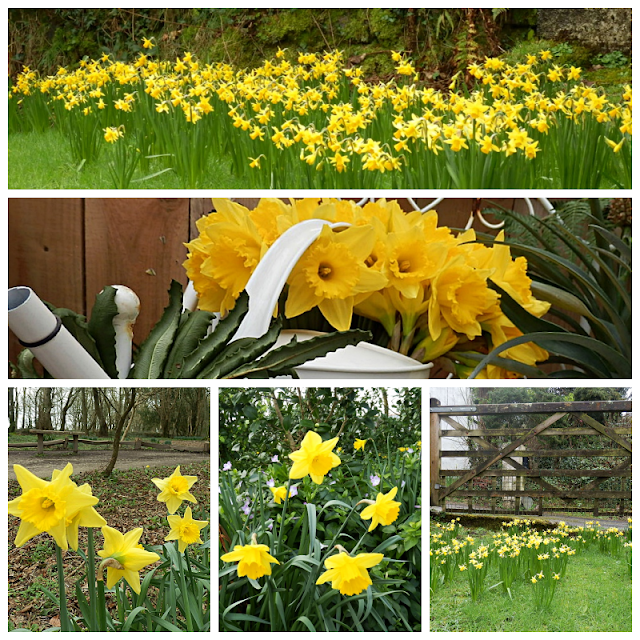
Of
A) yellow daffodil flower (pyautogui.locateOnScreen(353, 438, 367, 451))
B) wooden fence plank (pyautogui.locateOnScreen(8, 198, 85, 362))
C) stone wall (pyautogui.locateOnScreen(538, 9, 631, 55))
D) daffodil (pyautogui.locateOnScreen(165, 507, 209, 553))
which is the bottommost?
daffodil (pyautogui.locateOnScreen(165, 507, 209, 553))

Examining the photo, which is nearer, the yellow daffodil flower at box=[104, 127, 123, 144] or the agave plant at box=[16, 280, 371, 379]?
the agave plant at box=[16, 280, 371, 379]

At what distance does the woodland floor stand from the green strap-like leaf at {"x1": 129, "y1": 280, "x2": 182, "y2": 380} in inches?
6.2

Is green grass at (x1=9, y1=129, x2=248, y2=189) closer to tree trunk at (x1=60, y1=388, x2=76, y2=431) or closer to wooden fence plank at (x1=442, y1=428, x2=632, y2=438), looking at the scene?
tree trunk at (x1=60, y1=388, x2=76, y2=431)

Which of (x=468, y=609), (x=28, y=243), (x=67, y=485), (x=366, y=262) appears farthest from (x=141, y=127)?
(x=468, y=609)

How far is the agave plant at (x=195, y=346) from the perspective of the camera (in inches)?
26.2

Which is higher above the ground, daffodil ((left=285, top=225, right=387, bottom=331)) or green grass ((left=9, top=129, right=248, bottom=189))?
green grass ((left=9, top=129, right=248, bottom=189))

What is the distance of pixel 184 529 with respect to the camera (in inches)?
31.8

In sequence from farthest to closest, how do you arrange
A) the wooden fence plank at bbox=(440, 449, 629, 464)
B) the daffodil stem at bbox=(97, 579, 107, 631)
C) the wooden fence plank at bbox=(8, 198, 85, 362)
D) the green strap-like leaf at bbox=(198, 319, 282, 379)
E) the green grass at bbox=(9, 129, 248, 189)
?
the wooden fence plank at bbox=(8, 198, 85, 362) < the green grass at bbox=(9, 129, 248, 189) < the wooden fence plank at bbox=(440, 449, 629, 464) < the daffodil stem at bbox=(97, 579, 107, 631) < the green strap-like leaf at bbox=(198, 319, 282, 379)

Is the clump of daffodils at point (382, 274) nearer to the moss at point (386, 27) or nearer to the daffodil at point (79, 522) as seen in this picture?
the daffodil at point (79, 522)

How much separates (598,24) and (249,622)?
3.87ft

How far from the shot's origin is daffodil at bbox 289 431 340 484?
0.79m

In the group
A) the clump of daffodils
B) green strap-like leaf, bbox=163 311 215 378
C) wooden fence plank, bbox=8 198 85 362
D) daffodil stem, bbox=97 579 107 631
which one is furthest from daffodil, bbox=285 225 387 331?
wooden fence plank, bbox=8 198 85 362
